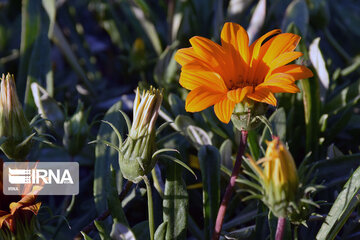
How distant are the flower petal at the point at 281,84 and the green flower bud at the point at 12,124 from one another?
0.56 metres

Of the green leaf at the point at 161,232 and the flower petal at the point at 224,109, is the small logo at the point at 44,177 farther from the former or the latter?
the flower petal at the point at 224,109

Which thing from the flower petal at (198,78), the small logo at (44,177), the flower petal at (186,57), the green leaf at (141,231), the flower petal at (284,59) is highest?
the flower petal at (186,57)

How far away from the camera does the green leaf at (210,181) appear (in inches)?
48.6

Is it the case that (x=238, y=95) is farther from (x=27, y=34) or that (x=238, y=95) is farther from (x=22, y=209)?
(x=27, y=34)

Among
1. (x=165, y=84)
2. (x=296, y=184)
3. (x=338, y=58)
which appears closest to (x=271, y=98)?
(x=296, y=184)

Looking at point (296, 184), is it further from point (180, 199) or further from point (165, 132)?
point (165, 132)

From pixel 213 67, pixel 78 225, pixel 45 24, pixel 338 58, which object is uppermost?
pixel 45 24

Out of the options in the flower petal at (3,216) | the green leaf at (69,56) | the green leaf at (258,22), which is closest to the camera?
the flower petal at (3,216)

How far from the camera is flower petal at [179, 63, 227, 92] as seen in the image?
1.03 meters

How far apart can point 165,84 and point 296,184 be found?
92 cm

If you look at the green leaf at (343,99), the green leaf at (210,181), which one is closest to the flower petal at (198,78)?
the green leaf at (210,181)

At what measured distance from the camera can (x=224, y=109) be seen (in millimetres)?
986

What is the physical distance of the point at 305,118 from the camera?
1542 mm

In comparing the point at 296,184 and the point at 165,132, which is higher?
the point at 165,132
